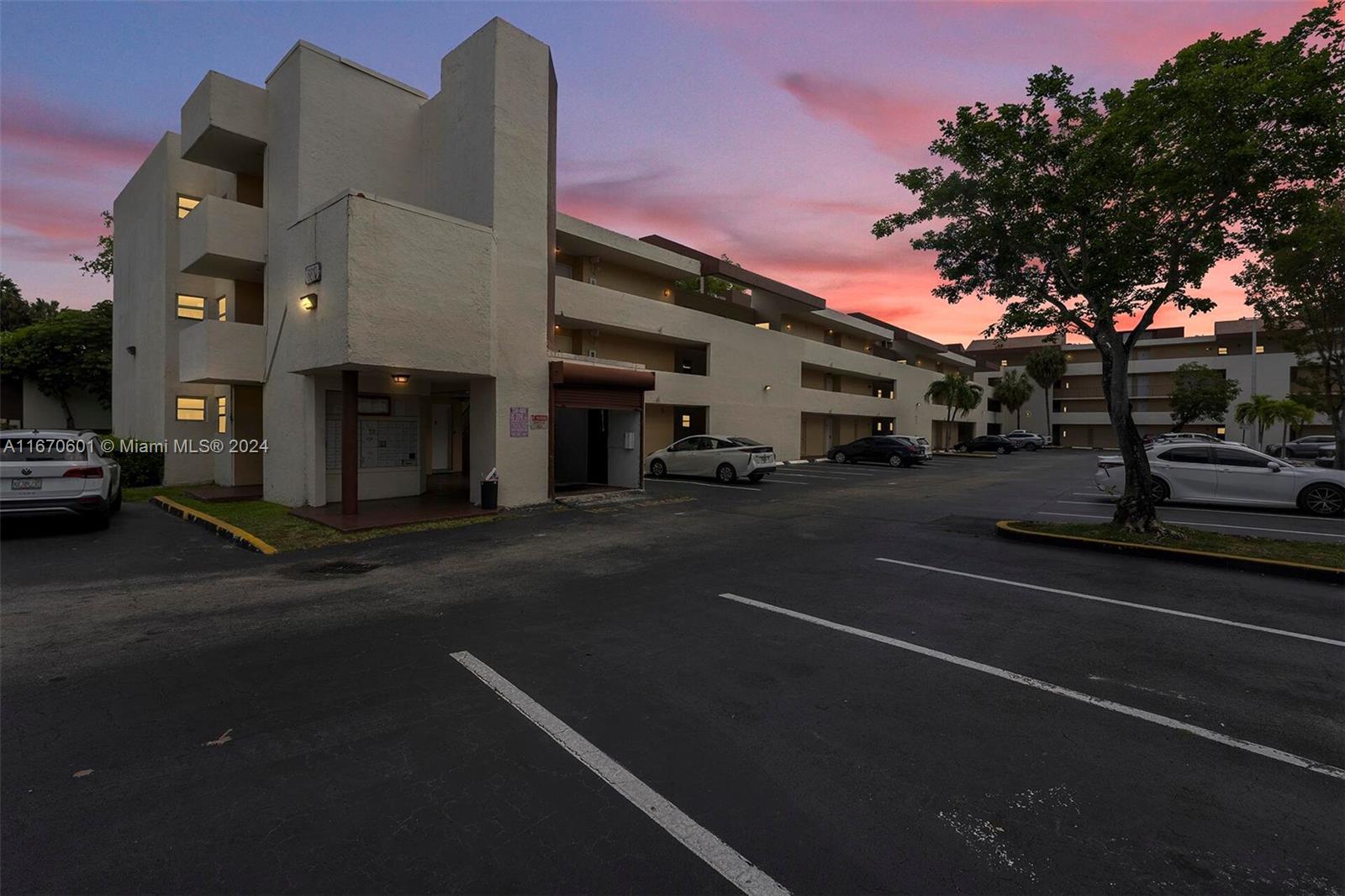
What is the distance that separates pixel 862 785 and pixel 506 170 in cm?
1427

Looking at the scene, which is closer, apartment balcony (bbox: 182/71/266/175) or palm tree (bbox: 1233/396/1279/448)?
apartment balcony (bbox: 182/71/266/175)

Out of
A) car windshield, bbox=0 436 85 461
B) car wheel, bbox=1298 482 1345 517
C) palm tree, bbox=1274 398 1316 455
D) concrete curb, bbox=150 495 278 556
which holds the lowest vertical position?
concrete curb, bbox=150 495 278 556

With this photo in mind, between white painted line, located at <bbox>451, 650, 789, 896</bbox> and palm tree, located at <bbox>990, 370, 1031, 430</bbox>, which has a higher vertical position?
palm tree, located at <bbox>990, 370, 1031, 430</bbox>

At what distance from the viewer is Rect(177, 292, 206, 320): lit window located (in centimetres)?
1712

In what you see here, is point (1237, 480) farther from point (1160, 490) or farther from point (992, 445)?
point (992, 445)

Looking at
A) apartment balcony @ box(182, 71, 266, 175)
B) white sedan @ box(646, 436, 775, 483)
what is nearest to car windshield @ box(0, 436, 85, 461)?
apartment balcony @ box(182, 71, 266, 175)

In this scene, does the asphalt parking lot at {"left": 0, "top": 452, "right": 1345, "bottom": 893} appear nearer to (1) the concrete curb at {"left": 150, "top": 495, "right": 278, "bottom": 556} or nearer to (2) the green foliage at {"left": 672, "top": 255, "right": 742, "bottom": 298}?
(1) the concrete curb at {"left": 150, "top": 495, "right": 278, "bottom": 556}

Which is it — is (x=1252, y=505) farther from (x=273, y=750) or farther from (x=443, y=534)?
(x=273, y=750)

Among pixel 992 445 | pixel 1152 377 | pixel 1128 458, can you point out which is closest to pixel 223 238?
pixel 1128 458

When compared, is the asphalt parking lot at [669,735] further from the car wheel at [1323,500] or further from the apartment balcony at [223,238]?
the apartment balcony at [223,238]

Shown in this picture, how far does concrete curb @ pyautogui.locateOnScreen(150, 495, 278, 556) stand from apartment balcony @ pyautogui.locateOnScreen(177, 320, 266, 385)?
312 cm

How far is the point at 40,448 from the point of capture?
381 inches

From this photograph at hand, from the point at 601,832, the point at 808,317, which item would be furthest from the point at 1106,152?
the point at 808,317

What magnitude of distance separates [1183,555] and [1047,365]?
63296 millimetres
